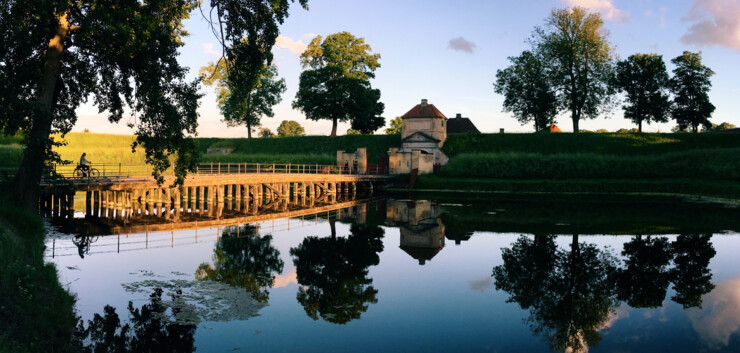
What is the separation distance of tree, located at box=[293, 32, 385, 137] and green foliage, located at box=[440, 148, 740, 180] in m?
20.9

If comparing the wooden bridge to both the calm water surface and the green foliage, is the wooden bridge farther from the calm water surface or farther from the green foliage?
the green foliage

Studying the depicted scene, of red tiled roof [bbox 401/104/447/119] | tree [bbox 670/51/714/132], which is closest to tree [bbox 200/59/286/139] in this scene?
red tiled roof [bbox 401/104/447/119]

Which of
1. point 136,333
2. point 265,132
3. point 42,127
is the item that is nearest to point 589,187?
point 42,127

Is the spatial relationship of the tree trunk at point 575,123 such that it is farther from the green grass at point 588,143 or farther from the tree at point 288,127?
the tree at point 288,127

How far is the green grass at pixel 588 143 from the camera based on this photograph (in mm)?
52719

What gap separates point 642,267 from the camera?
15336 mm

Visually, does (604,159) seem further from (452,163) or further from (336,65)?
(336,65)

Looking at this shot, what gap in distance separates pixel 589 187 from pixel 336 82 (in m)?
34.0

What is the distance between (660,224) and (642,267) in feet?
33.5

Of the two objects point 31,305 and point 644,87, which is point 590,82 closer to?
point 644,87

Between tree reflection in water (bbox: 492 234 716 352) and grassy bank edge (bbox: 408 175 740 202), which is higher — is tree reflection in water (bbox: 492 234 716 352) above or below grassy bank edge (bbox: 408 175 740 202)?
below

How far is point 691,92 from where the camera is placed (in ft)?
204

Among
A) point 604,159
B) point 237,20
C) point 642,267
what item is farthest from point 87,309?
point 604,159

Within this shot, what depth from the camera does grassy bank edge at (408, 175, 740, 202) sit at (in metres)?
38.9
